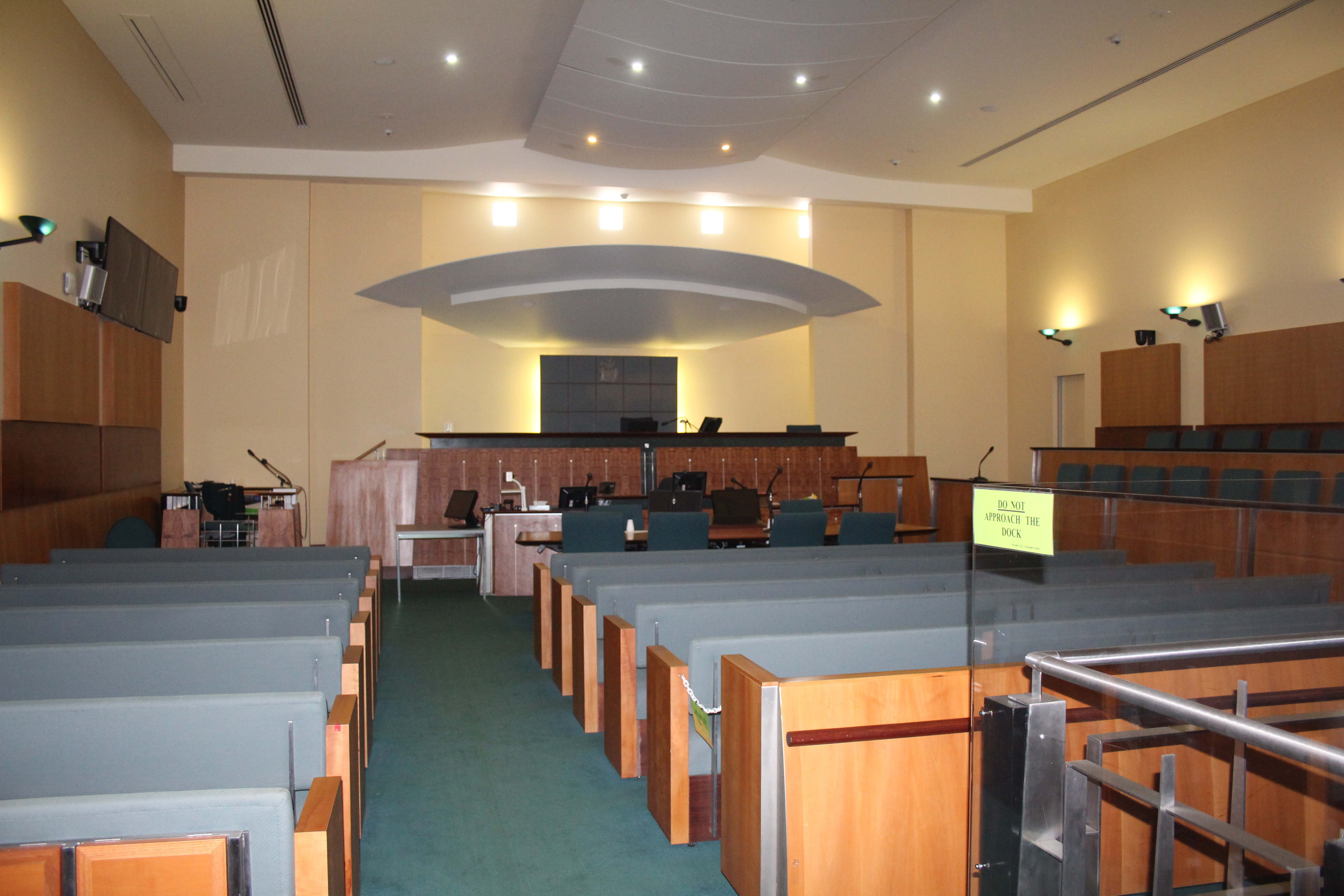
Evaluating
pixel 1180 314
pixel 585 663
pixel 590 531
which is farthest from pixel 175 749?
pixel 1180 314

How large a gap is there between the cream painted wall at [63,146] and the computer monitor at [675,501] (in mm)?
5054

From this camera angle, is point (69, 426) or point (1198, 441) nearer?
point (69, 426)

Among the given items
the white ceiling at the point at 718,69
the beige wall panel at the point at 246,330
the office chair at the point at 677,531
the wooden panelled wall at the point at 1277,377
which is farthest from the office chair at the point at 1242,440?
the beige wall panel at the point at 246,330

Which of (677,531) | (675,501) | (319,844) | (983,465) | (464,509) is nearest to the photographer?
(319,844)

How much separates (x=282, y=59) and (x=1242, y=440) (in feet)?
35.4

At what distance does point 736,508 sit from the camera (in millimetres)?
7609

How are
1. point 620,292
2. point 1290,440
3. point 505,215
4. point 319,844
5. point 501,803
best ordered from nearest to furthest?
point 319,844 < point 501,803 < point 1290,440 < point 620,292 < point 505,215

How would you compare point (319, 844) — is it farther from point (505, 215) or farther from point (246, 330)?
point (505, 215)

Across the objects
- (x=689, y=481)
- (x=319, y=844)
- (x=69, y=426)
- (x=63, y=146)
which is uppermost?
(x=63, y=146)

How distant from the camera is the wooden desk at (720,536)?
684 centimetres

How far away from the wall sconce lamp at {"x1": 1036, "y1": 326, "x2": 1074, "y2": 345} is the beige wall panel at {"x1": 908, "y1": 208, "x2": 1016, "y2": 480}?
2.92 feet

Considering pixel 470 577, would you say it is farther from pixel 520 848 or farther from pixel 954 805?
pixel 954 805

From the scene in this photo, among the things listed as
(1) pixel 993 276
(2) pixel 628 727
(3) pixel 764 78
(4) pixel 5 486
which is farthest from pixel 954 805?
(1) pixel 993 276

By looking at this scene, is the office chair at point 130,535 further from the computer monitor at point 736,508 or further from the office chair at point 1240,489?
the office chair at point 1240,489
